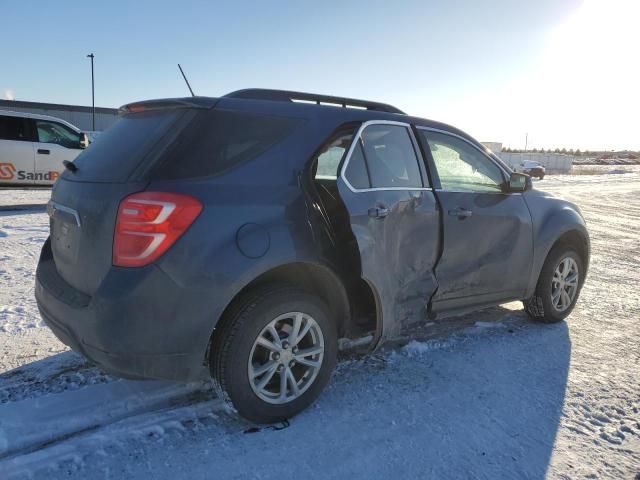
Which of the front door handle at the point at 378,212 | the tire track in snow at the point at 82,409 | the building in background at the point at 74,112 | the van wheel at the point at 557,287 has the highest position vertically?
the building in background at the point at 74,112

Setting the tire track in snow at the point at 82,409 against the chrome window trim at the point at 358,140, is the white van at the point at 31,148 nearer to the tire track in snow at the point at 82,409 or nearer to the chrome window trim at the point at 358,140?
the tire track in snow at the point at 82,409

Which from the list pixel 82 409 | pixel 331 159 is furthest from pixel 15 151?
pixel 331 159

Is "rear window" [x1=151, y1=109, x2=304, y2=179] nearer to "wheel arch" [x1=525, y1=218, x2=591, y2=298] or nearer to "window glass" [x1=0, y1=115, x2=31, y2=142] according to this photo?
"wheel arch" [x1=525, y1=218, x2=591, y2=298]

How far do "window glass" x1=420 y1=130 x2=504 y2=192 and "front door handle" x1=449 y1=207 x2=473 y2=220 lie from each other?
18 cm

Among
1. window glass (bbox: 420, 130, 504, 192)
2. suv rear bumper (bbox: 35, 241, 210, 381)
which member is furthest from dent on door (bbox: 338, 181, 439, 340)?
suv rear bumper (bbox: 35, 241, 210, 381)

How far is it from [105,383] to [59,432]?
547mm

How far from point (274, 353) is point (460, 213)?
69.5 inches

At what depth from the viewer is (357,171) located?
316cm

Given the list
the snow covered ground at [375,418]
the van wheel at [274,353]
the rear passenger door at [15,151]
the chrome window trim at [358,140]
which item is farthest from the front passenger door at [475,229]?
the rear passenger door at [15,151]

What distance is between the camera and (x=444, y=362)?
3684 millimetres

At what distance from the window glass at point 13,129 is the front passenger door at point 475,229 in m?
10.8

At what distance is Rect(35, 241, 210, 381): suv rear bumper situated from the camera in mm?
2350

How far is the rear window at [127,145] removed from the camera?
103 inches

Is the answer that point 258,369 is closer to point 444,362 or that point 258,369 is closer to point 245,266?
point 245,266
